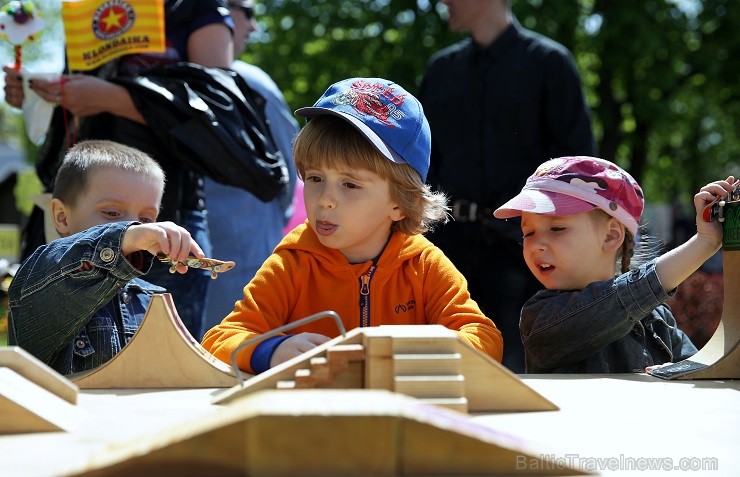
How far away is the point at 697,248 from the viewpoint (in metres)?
2.52

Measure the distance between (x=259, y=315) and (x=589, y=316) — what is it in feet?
2.80

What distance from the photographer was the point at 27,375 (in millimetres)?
1589

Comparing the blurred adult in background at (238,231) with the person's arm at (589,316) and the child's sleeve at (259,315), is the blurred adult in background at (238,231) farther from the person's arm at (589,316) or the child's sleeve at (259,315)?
→ the person's arm at (589,316)

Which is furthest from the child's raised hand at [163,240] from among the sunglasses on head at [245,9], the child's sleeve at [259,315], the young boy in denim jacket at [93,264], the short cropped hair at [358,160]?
the sunglasses on head at [245,9]

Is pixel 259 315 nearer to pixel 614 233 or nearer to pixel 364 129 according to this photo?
pixel 364 129

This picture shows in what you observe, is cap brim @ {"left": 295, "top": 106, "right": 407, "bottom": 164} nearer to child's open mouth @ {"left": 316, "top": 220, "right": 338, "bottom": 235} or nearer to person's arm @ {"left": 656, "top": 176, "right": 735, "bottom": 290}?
child's open mouth @ {"left": 316, "top": 220, "right": 338, "bottom": 235}

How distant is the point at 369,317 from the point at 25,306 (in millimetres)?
861

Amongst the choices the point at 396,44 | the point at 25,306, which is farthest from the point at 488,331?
the point at 396,44

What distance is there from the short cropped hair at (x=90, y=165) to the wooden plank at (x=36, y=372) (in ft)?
4.48

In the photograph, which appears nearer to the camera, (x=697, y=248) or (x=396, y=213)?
(x=697, y=248)

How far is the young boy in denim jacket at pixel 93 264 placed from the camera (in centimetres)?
232

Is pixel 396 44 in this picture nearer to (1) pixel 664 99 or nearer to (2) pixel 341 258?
(1) pixel 664 99

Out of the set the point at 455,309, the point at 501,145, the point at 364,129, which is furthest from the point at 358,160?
the point at 501,145

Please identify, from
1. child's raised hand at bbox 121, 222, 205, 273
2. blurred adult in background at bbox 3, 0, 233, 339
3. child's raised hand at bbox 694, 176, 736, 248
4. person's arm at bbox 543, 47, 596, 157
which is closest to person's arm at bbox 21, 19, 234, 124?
blurred adult in background at bbox 3, 0, 233, 339
